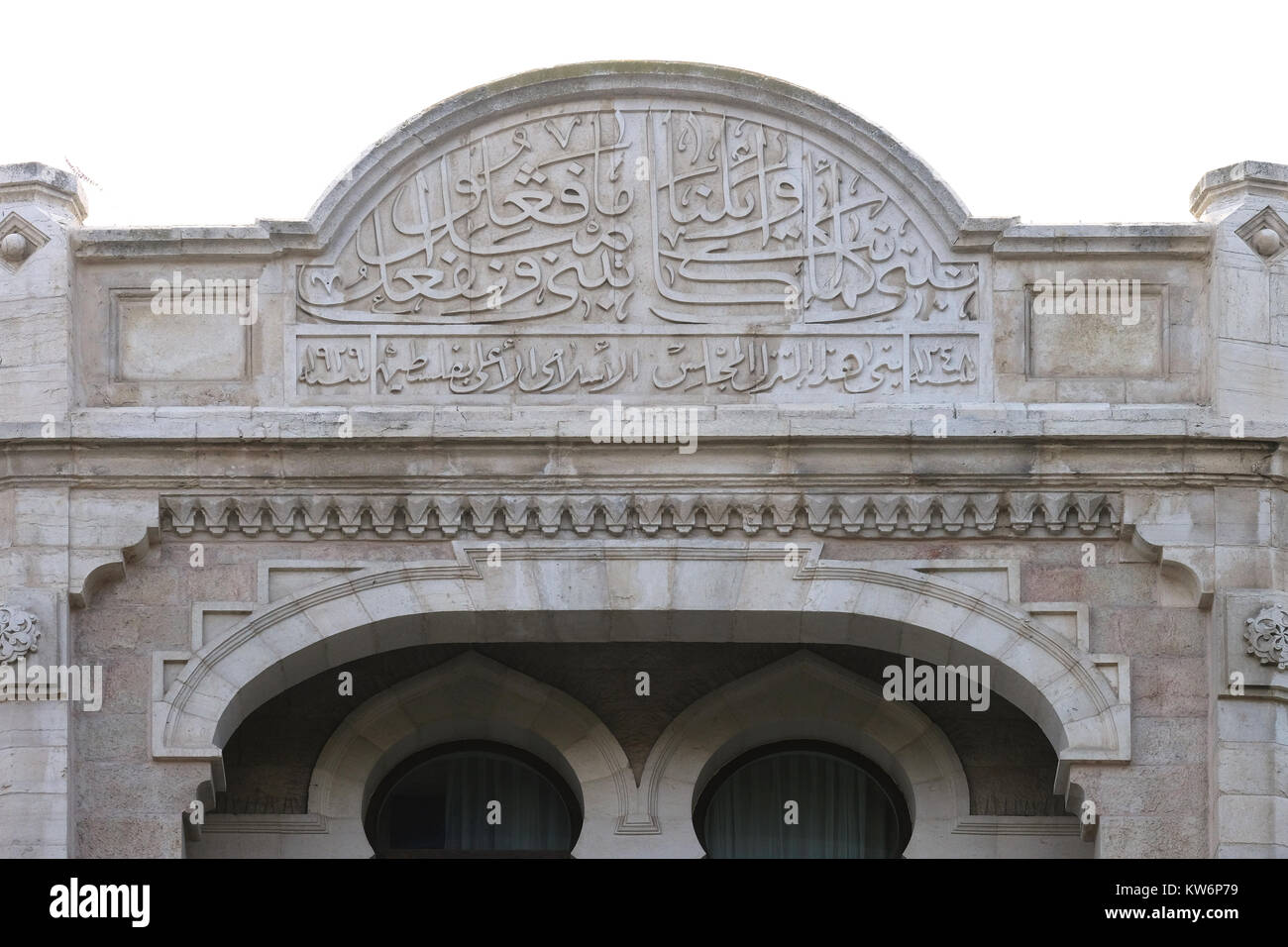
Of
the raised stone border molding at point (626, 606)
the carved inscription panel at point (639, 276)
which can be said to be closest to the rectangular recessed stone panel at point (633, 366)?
the carved inscription panel at point (639, 276)

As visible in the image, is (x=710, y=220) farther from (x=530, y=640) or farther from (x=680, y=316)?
(x=530, y=640)

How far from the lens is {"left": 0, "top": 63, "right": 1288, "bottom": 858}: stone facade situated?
14.3 metres

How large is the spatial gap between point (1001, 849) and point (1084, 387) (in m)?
2.51

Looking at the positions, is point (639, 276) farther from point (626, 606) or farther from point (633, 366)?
point (626, 606)

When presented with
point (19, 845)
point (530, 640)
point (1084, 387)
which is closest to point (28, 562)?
point (19, 845)

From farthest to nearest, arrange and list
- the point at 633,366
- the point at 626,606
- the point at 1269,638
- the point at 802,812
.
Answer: the point at 802,812, the point at 633,366, the point at 626,606, the point at 1269,638

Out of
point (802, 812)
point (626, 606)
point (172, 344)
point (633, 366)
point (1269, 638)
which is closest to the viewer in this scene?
point (1269, 638)

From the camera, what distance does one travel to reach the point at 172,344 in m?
15.0

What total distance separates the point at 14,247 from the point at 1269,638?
6.61 metres

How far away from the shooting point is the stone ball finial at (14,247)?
14906 mm

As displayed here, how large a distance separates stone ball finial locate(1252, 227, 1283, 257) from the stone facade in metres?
0.02

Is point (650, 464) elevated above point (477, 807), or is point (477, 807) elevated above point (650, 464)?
point (650, 464)

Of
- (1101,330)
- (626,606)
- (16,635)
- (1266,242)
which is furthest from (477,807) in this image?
(1266,242)

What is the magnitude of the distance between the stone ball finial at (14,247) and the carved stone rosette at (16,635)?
6.27 feet
